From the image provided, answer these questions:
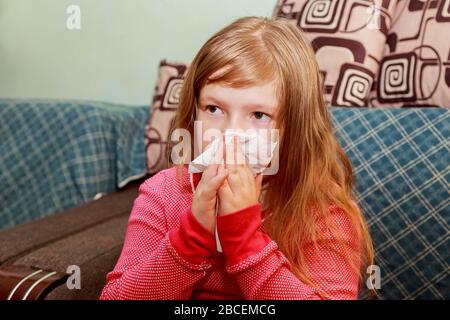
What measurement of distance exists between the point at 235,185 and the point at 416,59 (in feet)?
2.31

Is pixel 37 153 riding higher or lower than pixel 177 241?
lower

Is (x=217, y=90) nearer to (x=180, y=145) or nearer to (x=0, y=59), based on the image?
(x=180, y=145)

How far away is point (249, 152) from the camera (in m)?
0.63

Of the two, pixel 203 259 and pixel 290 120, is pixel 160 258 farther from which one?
pixel 290 120

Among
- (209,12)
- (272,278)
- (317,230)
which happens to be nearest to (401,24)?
(209,12)

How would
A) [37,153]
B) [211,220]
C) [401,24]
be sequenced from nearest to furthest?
[211,220]
[401,24]
[37,153]

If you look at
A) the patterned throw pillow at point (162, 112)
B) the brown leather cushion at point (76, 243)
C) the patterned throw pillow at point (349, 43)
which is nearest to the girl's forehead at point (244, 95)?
the brown leather cushion at point (76, 243)

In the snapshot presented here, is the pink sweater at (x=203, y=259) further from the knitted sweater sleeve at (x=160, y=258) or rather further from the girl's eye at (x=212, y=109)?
the girl's eye at (x=212, y=109)

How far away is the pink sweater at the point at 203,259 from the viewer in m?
0.64

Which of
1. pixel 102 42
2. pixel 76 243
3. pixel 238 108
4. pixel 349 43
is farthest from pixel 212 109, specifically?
pixel 102 42

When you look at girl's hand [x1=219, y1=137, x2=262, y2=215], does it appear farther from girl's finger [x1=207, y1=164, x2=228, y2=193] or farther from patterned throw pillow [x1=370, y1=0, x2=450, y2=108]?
patterned throw pillow [x1=370, y1=0, x2=450, y2=108]
